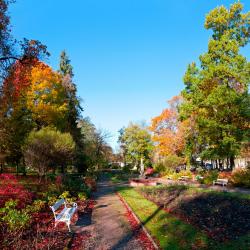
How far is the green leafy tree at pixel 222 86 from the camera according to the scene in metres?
28.3

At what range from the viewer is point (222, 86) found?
28.6 meters

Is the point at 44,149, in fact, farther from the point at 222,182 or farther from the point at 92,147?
the point at 92,147

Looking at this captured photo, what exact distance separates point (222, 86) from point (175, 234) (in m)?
21.2

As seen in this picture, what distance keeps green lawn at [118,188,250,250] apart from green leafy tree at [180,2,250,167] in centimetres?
1666

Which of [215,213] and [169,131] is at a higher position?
[169,131]

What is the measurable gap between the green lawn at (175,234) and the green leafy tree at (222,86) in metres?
16.7

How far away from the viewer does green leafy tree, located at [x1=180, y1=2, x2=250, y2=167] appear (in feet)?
92.8

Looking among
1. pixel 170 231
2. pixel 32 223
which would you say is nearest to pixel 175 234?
pixel 170 231

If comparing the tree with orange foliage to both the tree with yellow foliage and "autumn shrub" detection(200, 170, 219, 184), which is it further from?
the tree with yellow foliage

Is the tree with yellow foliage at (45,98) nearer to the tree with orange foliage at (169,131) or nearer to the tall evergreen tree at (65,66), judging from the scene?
the tall evergreen tree at (65,66)

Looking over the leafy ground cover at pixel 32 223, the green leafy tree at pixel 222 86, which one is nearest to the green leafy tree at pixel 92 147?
the green leafy tree at pixel 222 86

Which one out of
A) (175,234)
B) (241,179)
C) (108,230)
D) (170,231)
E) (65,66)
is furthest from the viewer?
(65,66)

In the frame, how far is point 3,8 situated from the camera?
1384 cm

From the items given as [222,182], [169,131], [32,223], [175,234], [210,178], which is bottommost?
[175,234]
